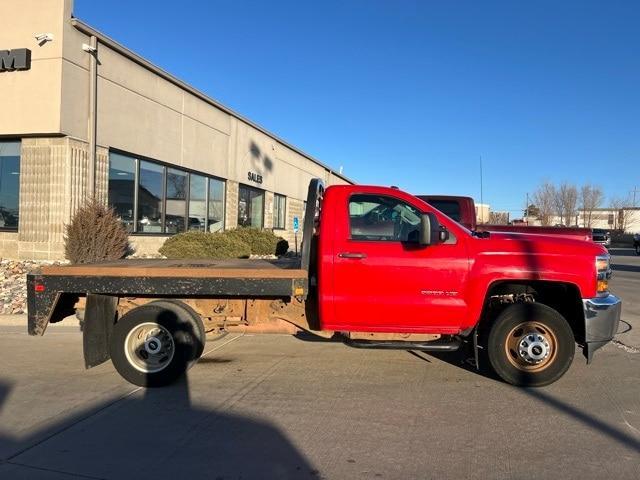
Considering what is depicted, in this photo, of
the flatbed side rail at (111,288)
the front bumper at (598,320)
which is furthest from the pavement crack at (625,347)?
the flatbed side rail at (111,288)

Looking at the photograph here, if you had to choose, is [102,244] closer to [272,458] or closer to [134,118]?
[134,118]

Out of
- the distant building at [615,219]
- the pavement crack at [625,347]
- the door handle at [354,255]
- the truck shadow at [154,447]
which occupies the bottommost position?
the truck shadow at [154,447]

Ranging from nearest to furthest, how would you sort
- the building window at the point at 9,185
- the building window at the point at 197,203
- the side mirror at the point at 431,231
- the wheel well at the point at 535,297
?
the side mirror at the point at 431,231 → the wheel well at the point at 535,297 → the building window at the point at 9,185 → the building window at the point at 197,203

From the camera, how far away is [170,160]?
61.6 ft

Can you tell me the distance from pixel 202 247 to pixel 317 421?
10.4 metres

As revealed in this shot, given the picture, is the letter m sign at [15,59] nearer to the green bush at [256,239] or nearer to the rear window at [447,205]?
the green bush at [256,239]

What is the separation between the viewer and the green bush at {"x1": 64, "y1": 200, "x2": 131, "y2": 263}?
1284cm

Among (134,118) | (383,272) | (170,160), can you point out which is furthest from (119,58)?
(383,272)

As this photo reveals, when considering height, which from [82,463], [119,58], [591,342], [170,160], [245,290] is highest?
[119,58]

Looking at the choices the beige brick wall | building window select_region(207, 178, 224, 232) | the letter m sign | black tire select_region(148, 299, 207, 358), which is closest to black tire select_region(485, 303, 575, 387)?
black tire select_region(148, 299, 207, 358)

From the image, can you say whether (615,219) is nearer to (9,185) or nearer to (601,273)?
(9,185)

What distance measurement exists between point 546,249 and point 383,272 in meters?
1.66

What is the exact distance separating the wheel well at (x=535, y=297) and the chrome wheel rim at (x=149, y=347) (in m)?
3.38

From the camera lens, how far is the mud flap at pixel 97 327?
19.5ft
